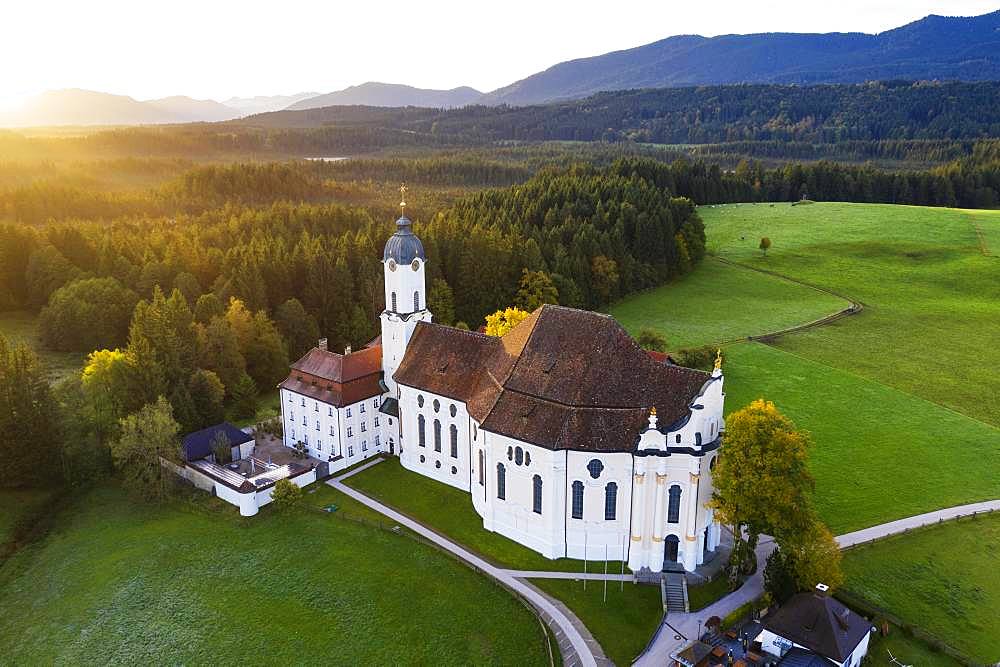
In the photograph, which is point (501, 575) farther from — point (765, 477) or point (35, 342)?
point (35, 342)

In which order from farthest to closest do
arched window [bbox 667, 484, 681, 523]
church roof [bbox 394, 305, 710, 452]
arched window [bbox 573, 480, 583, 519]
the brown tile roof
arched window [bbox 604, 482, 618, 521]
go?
the brown tile roof, arched window [bbox 573, 480, 583, 519], arched window [bbox 604, 482, 618, 521], church roof [bbox 394, 305, 710, 452], arched window [bbox 667, 484, 681, 523]

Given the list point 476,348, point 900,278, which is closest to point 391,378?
point 476,348

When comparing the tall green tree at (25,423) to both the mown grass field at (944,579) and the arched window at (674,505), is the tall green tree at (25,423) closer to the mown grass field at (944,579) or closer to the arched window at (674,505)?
the arched window at (674,505)

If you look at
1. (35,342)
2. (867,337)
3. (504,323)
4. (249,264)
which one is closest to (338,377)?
(504,323)

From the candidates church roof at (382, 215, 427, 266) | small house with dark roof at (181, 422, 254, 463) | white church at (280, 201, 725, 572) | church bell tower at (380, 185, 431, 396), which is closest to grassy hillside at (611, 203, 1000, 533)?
white church at (280, 201, 725, 572)

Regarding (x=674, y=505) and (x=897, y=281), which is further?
(x=897, y=281)

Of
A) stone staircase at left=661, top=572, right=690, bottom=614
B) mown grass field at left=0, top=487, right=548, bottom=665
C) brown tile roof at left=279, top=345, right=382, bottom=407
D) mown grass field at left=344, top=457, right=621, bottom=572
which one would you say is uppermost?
brown tile roof at left=279, top=345, right=382, bottom=407

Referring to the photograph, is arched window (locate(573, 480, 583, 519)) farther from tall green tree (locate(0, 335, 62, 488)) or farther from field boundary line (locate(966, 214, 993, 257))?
field boundary line (locate(966, 214, 993, 257))
